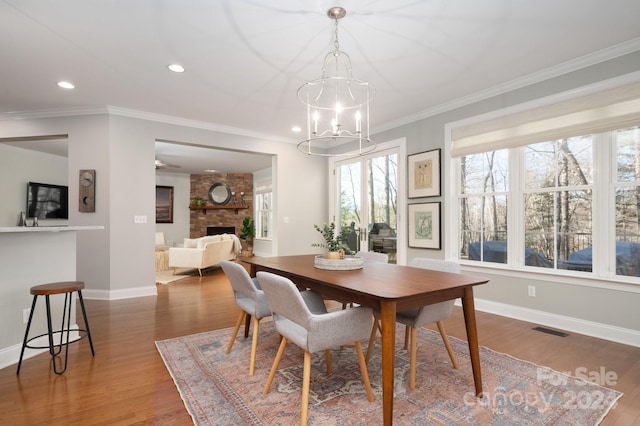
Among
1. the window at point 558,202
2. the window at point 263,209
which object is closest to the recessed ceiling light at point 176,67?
the window at point 558,202

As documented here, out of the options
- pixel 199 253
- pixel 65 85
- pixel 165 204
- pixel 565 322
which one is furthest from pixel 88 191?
pixel 565 322

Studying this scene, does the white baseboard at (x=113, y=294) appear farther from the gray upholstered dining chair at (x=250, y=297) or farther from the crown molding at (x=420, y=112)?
the gray upholstered dining chair at (x=250, y=297)

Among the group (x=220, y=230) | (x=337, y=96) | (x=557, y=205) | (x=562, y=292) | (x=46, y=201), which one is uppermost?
(x=337, y=96)

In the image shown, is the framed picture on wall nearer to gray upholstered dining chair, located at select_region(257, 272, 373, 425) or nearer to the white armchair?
the white armchair

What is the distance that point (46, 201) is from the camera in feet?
23.9

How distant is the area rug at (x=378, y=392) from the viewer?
69.9 inches

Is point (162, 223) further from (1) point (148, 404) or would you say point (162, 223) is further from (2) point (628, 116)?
(2) point (628, 116)

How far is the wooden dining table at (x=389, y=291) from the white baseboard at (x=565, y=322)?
6.09ft

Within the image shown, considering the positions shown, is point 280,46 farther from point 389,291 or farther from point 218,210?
point 218,210

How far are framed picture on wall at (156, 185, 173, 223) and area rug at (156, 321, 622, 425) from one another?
7.97m

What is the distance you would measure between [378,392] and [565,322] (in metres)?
2.38

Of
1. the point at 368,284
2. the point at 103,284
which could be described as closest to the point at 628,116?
the point at 368,284

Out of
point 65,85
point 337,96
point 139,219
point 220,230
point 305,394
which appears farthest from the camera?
→ point 220,230

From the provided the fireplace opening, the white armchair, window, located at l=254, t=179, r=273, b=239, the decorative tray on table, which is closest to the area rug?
the decorative tray on table
